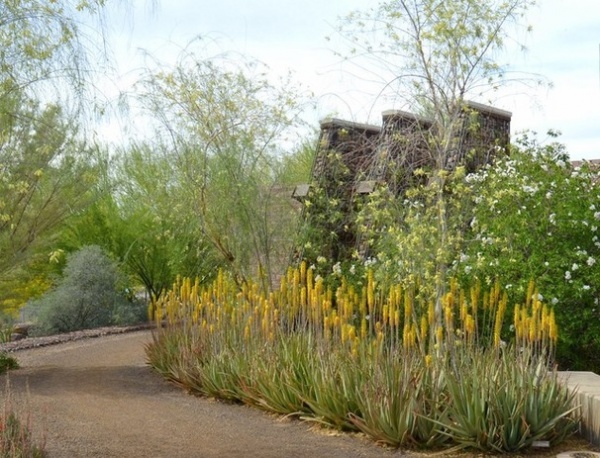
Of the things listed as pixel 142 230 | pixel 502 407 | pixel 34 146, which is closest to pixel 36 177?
pixel 34 146

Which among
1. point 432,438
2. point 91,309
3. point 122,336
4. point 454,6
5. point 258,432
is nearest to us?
point 432,438

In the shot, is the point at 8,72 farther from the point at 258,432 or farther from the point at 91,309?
the point at 91,309

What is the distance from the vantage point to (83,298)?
18344 millimetres

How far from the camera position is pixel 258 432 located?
843 cm

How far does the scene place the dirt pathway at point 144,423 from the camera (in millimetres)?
7715

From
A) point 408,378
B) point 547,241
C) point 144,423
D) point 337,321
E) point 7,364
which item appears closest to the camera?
point 408,378

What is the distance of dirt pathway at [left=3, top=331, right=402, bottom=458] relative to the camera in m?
7.71

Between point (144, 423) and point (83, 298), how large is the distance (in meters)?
9.90

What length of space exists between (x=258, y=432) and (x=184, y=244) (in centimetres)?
1084

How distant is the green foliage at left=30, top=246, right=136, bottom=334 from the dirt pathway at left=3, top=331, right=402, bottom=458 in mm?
5566

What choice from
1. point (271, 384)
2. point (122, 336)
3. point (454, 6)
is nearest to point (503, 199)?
point (454, 6)

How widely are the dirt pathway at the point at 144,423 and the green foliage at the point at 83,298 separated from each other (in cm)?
557

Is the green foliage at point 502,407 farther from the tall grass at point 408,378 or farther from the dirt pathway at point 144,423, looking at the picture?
the dirt pathway at point 144,423

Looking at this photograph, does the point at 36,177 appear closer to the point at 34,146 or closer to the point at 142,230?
the point at 34,146
